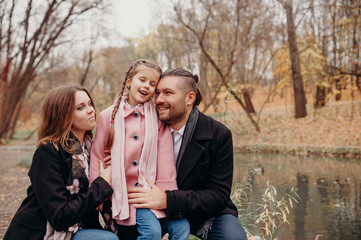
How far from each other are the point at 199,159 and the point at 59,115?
1.06 metres

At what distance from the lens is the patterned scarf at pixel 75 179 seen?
226 cm

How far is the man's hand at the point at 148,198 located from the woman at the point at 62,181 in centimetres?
17

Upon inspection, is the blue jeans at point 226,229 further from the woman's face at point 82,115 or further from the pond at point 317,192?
the pond at point 317,192

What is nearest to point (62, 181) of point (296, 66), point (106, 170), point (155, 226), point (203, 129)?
point (106, 170)

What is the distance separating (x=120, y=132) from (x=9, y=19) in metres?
17.1

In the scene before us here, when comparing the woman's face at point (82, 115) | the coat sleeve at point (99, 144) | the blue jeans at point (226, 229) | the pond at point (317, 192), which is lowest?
the pond at point (317, 192)

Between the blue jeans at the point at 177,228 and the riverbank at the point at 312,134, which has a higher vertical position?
the blue jeans at the point at 177,228

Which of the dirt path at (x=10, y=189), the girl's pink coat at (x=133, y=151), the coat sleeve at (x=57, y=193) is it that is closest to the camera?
the coat sleeve at (x=57, y=193)

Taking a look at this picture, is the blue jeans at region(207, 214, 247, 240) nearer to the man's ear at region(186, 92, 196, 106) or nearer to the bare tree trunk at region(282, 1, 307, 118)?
the man's ear at region(186, 92, 196, 106)

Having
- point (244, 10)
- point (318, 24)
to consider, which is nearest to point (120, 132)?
point (244, 10)

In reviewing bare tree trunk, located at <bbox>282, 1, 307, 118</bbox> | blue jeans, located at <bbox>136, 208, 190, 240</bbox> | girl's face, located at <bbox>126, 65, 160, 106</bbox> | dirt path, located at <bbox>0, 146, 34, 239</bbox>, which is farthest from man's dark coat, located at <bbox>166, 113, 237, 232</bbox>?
bare tree trunk, located at <bbox>282, 1, 307, 118</bbox>

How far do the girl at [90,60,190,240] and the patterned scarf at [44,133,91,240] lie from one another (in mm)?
81

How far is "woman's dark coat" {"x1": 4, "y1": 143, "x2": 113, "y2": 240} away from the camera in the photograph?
7.23 ft

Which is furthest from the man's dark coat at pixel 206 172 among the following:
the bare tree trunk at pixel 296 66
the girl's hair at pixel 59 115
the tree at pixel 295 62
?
the bare tree trunk at pixel 296 66
